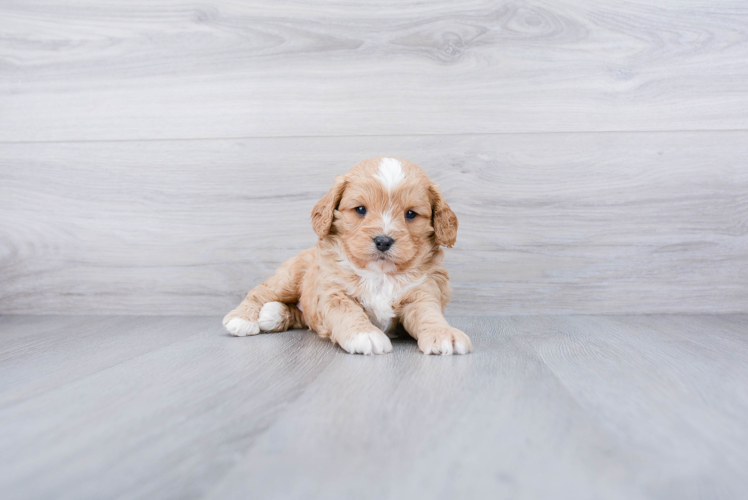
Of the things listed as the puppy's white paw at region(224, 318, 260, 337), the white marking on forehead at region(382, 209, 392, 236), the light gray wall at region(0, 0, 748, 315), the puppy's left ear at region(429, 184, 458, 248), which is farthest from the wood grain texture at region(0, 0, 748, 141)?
the puppy's white paw at region(224, 318, 260, 337)

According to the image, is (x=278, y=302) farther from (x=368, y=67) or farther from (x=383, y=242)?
(x=368, y=67)

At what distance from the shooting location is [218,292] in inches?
86.9

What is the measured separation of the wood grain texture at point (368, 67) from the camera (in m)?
2.08

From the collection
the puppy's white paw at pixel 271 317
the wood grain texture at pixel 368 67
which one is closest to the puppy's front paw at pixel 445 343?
the puppy's white paw at pixel 271 317

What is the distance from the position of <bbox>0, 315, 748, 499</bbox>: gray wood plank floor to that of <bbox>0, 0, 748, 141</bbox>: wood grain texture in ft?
3.46

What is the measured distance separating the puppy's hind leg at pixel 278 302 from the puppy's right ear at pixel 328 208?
0.25m

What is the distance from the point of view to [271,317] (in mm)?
1738

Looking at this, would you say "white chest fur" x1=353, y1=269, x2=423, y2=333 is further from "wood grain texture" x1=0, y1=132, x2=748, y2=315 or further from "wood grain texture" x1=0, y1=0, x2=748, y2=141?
"wood grain texture" x1=0, y1=0, x2=748, y2=141

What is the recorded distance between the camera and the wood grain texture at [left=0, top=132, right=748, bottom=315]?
82.4 inches

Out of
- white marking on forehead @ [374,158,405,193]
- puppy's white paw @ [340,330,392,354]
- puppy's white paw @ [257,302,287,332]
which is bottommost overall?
puppy's white paw @ [257,302,287,332]

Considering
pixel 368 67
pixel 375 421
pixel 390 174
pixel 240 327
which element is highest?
pixel 368 67

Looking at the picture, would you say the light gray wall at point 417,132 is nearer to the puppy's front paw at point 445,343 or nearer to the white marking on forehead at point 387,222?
the white marking on forehead at point 387,222

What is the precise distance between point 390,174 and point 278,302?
0.69m

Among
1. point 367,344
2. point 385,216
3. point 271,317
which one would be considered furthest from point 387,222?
point 271,317
